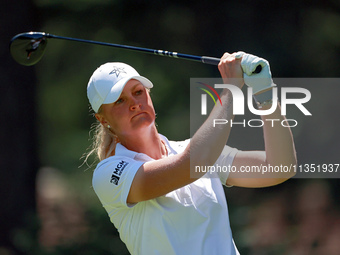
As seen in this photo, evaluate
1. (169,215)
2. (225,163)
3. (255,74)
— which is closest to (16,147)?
(225,163)

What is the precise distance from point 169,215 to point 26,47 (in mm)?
1177

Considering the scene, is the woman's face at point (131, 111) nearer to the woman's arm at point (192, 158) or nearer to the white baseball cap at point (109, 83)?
the white baseball cap at point (109, 83)

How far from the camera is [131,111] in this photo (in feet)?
7.57

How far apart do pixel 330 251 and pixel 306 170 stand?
764 millimetres

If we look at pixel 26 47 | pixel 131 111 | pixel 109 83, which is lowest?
pixel 131 111

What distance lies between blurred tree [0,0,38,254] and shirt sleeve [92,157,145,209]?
3080mm

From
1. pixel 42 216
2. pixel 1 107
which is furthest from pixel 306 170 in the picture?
pixel 1 107

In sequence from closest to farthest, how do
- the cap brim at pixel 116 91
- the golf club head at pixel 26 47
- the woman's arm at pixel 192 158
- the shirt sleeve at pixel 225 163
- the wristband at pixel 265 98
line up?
the woman's arm at pixel 192 158
the wristband at pixel 265 98
the cap brim at pixel 116 91
the shirt sleeve at pixel 225 163
the golf club head at pixel 26 47

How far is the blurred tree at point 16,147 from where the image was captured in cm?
514

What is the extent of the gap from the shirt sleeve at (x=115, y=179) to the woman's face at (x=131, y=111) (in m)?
0.14

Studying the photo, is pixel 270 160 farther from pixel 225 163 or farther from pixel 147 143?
pixel 147 143

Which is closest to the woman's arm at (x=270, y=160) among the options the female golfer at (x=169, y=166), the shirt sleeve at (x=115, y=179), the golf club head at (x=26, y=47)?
the female golfer at (x=169, y=166)

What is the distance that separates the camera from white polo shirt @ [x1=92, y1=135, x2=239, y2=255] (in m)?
2.17

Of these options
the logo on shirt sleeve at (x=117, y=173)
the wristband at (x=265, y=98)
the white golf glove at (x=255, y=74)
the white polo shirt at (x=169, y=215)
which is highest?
the white golf glove at (x=255, y=74)
